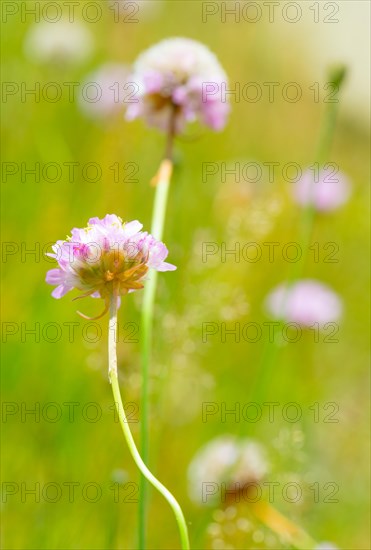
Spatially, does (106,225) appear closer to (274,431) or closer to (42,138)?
(274,431)

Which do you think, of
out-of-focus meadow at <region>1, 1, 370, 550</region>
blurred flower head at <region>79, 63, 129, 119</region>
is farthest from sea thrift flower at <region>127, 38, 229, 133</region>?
blurred flower head at <region>79, 63, 129, 119</region>

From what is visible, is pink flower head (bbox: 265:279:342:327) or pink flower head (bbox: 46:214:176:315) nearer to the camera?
pink flower head (bbox: 46:214:176:315)

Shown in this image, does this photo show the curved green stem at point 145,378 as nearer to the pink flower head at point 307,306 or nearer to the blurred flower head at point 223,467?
the blurred flower head at point 223,467

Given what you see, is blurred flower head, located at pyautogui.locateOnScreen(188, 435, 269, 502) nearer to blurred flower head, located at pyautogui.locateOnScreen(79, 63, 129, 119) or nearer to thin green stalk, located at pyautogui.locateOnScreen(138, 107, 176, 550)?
thin green stalk, located at pyautogui.locateOnScreen(138, 107, 176, 550)

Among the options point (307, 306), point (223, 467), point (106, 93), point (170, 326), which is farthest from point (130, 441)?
point (106, 93)

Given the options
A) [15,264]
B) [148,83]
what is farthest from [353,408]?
[148,83]
